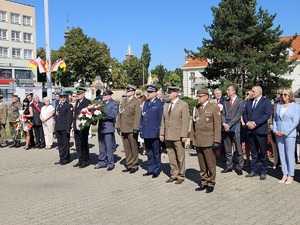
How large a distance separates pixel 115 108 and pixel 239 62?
2454 centimetres

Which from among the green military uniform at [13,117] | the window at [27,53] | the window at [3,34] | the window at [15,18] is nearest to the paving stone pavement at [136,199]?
the green military uniform at [13,117]

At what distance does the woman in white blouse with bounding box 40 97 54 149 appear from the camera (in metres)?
12.0

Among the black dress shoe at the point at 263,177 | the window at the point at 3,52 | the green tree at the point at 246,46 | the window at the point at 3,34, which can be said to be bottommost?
the black dress shoe at the point at 263,177

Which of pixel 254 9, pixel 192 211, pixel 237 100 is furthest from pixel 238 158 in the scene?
pixel 254 9

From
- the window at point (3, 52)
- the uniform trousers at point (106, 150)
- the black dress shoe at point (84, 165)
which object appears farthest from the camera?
the window at point (3, 52)

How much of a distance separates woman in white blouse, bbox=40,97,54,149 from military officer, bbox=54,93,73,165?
224 centimetres

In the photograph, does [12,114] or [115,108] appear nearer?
[115,108]

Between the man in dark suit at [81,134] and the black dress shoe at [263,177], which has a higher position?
the man in dark suit at [81,134]

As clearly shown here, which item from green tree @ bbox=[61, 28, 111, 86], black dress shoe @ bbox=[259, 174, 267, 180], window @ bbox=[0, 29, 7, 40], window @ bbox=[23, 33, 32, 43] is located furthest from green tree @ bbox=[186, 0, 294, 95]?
window @ bbox=[23, 33, 32, 43]

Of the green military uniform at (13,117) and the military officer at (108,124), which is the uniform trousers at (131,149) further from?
the green military uniform at (13,117)

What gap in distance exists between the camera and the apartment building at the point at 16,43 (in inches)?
2448

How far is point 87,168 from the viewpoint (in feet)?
30.0

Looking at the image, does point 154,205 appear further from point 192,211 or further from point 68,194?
point 68,194

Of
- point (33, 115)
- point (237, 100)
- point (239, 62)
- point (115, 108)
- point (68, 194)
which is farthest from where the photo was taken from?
point (239, 62)
